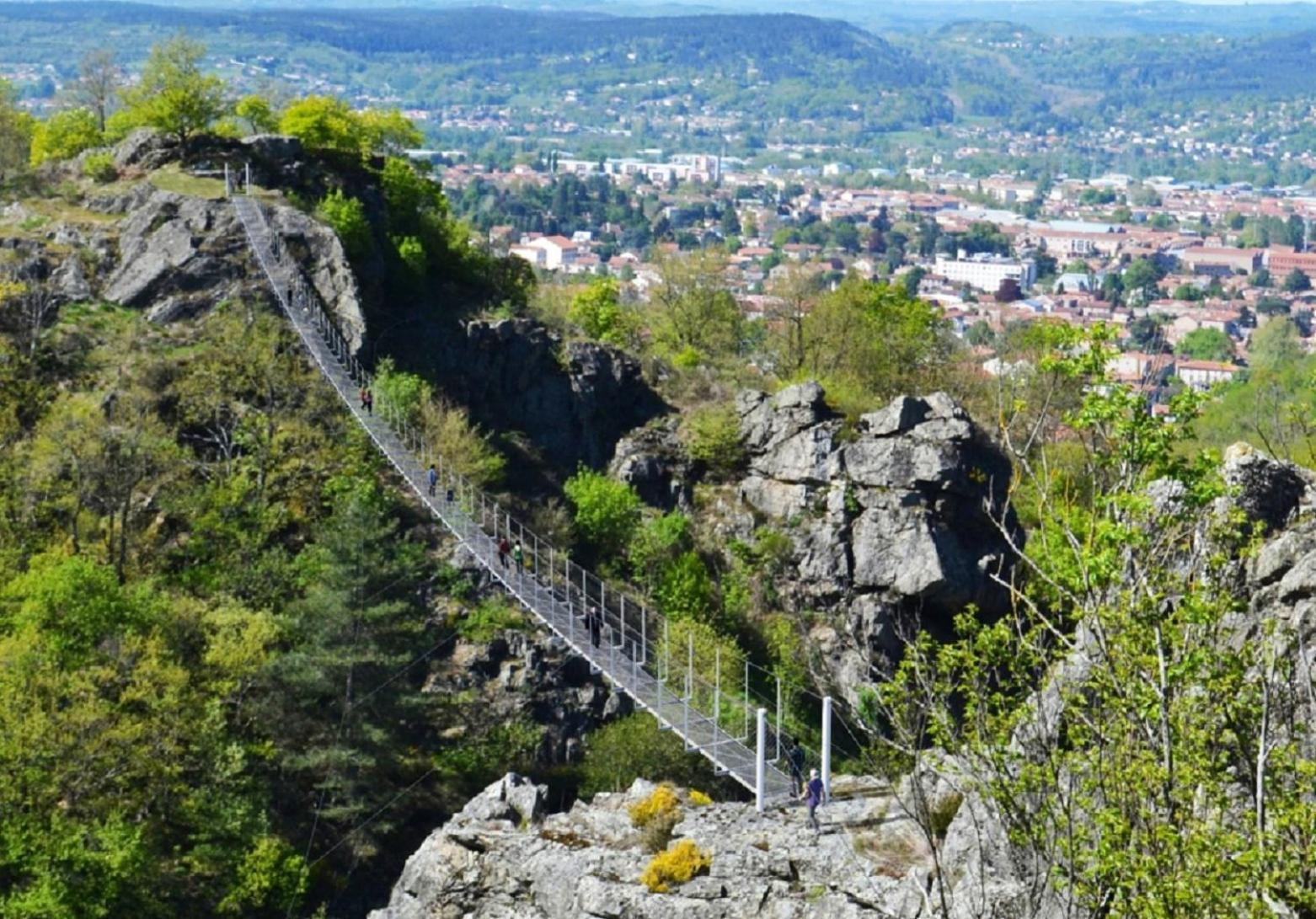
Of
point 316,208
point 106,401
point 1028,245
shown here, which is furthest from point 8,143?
point 1028,245

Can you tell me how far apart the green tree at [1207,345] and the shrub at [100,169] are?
2443 inches

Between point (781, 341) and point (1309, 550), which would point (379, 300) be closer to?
point (781, 341)

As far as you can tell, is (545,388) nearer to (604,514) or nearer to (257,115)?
(604,514)

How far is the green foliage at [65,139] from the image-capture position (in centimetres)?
3919

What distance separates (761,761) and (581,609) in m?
7.31

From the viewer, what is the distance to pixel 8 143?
42.8 metres

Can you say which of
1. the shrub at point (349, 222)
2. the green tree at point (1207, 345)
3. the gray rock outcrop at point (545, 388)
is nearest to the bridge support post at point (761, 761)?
the gray rock outcrop at point (545, 388)

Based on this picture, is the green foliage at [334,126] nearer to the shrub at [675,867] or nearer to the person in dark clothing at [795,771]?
the person in dark clothing at [795,771]

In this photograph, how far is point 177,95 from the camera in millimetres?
36875

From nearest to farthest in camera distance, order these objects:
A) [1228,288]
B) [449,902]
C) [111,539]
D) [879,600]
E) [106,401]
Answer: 1. [449,902]
2. [111,539]
3. [106,401]
4. [879,600]
5. [1228,288]

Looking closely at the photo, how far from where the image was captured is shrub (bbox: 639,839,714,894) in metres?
18.5

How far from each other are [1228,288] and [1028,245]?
2466 centimetres

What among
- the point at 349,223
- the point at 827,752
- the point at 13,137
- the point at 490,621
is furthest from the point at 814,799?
the point at 13,137

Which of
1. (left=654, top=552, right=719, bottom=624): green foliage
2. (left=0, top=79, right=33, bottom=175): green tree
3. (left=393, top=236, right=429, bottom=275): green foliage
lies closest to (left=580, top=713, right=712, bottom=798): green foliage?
(left=654, top=552, right=719, bottom=624): green foliage
